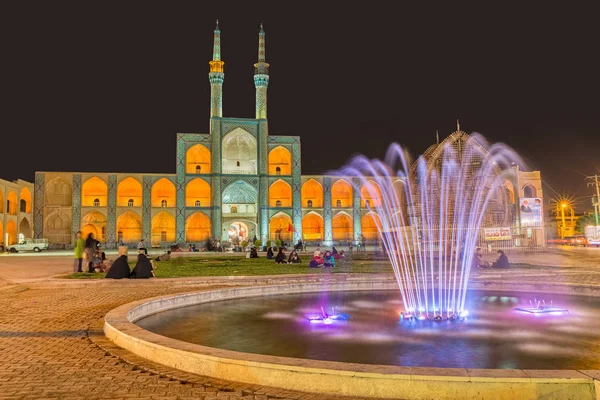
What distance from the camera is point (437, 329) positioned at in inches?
195

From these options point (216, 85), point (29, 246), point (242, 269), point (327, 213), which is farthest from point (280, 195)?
point (242, 269)

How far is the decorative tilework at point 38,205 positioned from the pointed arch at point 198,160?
31.8ft

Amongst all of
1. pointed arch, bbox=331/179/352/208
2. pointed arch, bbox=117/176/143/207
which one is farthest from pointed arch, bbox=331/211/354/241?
pointed arch, bbox=117/176/143/207

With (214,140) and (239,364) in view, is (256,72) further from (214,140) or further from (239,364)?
(239,364)

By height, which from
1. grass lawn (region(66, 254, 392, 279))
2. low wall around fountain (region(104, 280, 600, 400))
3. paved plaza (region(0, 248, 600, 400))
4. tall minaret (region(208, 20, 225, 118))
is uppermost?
tall minaret (region(208, 20, 225, 118))

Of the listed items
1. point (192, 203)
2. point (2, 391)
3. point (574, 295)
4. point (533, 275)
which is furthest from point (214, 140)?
point (2, 391)

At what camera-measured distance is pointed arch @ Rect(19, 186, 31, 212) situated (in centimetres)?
3397

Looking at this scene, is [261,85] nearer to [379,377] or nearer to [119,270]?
[119,270]

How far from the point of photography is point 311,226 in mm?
37812

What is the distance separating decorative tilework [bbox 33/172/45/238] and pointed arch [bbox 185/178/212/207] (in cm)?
941

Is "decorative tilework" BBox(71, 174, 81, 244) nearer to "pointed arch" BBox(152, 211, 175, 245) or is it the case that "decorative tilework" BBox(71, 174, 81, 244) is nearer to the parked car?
the parked car

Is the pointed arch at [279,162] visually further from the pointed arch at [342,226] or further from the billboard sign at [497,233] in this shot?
the billboard sign at [497,233]

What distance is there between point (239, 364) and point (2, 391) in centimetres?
137

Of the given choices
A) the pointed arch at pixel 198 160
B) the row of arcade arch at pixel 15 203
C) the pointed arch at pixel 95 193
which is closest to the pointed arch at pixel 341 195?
the pointed arch at pixel 198 160
